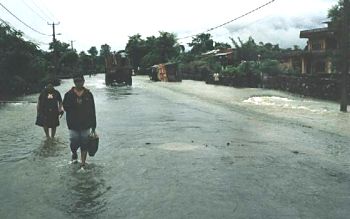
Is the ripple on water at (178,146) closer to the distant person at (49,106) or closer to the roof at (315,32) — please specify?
the distant person at (49,106)

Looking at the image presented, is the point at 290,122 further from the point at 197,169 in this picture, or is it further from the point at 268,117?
the point at 197,169

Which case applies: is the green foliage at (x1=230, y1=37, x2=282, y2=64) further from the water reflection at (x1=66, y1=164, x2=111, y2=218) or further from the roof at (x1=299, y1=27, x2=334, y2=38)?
the water reflection at (x1=66, y1=164, x2=111, y2=218)

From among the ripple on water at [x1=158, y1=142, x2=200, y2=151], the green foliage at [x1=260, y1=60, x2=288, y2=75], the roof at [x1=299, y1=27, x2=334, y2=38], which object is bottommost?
the ripple on water at [x1=158, y1=142, x2=200, y2=151]

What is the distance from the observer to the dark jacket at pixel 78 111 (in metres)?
9.03

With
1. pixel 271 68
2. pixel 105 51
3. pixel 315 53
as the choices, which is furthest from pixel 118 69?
pixel 315 53

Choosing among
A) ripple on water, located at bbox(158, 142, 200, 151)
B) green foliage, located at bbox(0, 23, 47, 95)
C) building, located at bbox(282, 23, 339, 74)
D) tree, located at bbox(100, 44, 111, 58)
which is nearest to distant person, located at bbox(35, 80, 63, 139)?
ripple on water, located at bbox(158, 142, 200, 151)

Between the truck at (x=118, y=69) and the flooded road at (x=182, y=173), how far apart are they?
32.4m

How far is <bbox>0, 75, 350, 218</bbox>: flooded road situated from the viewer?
6.41 m

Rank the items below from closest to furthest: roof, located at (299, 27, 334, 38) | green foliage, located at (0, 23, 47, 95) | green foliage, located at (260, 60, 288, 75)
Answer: green foliage, located at (0, 23, 47, 95), green foliage, located at (260, 60, 288, 75), roof, located at (299, 27, 334, 38)

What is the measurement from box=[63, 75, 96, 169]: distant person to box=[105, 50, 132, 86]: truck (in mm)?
39442

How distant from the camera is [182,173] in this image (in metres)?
8.55

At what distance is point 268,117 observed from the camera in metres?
19.6

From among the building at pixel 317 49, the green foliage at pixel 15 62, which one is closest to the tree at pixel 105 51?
the green foliage at pixel 15 62

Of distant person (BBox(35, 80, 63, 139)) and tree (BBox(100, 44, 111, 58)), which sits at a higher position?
tree (BBox(100, 44, 111, 58))
